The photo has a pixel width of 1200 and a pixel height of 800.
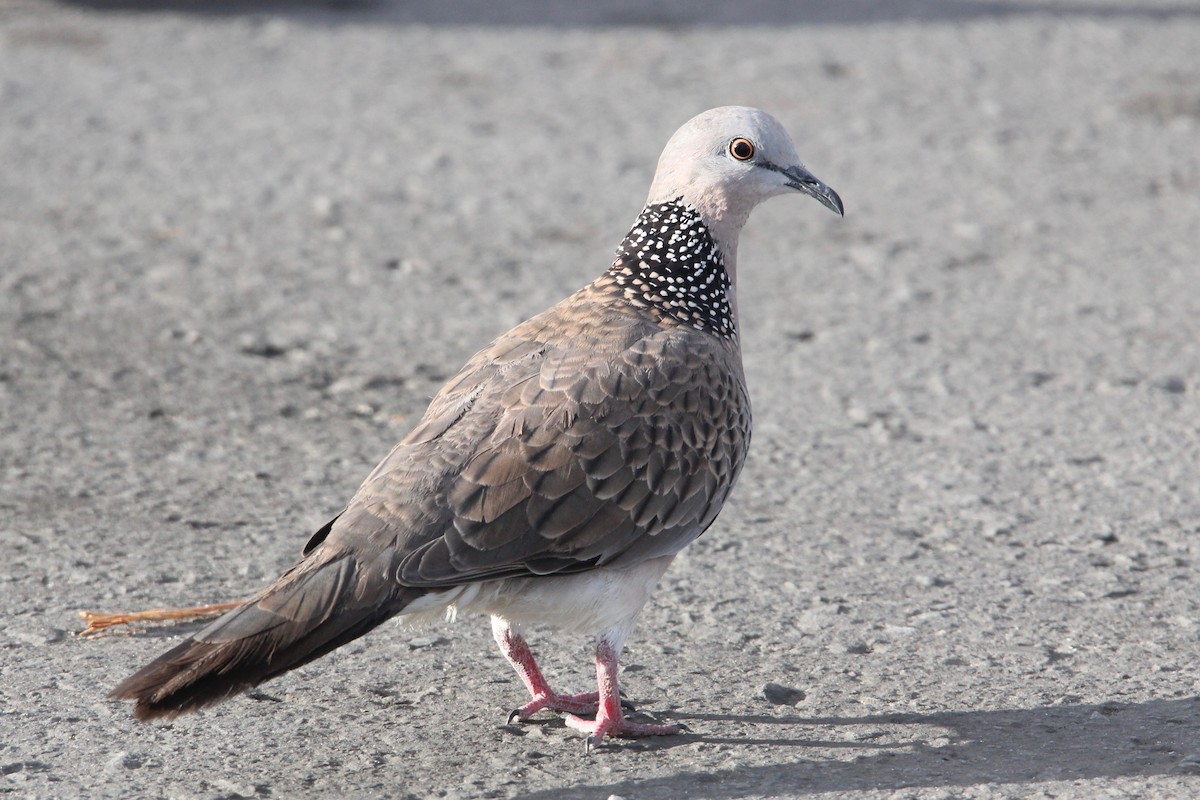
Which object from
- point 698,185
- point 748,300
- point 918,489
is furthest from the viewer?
point 748,300

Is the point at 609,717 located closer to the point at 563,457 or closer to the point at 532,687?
the point at 532,687

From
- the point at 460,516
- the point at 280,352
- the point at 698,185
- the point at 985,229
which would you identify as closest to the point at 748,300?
the point at 985,229

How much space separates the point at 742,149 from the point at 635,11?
→ 6.94m

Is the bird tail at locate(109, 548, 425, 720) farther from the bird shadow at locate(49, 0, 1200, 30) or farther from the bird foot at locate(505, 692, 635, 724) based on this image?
the bird shadow at locate(49, 0, 1200, 30)

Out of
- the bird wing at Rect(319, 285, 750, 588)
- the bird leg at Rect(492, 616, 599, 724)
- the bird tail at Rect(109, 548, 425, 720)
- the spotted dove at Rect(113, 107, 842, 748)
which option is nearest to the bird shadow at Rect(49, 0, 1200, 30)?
the spotted dove at Rect(113, 107, 842, 748)

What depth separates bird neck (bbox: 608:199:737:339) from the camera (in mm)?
4512

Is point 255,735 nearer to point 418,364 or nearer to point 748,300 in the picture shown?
point 418,364

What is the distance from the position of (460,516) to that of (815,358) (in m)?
3.16

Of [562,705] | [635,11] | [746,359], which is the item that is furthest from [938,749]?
[635,11]

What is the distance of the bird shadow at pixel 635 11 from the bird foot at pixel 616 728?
24.8 ft

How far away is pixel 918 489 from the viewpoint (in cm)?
555

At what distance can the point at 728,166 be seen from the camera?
456cm

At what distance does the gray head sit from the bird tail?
1.53 metres

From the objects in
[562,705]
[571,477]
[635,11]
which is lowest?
[562,705]
